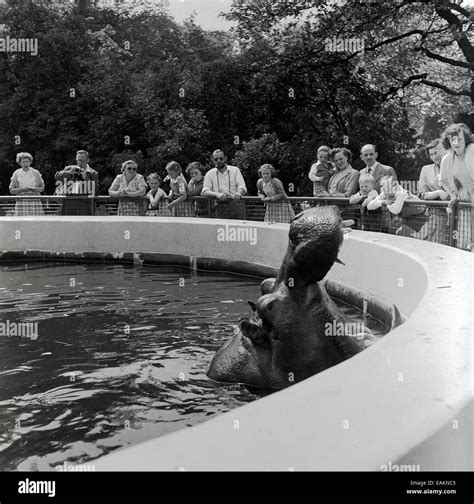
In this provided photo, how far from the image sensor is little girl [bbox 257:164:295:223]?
11.0 m

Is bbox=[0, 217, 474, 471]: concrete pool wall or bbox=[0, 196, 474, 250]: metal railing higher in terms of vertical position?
bbox=[0, 196, 474, 250]: metal railing

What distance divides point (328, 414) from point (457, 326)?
125 cm

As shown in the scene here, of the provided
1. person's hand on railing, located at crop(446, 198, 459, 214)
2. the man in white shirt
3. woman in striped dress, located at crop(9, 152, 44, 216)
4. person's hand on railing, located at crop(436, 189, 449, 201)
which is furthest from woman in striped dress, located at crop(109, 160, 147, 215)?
person's hand on railing, located at crop(446, 198, 459, 214)

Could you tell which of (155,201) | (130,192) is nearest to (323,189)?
(155,201)

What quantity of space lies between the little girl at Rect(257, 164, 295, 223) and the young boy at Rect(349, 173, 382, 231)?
178 centimetres

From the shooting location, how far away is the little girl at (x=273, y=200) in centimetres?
1099

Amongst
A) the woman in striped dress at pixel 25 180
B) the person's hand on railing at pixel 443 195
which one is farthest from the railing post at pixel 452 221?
the woman in striped dress at pixel 25 180

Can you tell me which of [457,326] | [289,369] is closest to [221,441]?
[457,326]

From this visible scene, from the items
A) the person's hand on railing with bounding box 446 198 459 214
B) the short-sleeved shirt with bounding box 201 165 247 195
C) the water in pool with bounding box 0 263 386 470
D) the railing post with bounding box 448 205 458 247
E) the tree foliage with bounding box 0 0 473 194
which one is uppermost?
the tree foliage with bounding box 0 0 473 194

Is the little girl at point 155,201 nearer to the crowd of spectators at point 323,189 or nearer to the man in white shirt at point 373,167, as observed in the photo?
the crowd of spectators at point 323,189

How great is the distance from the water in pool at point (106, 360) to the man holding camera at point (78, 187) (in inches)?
140

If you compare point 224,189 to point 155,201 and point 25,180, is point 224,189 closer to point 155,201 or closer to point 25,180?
point 155,201

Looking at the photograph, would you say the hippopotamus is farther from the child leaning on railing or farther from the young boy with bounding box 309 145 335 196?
the young boy with bounding box 309 145 335 196

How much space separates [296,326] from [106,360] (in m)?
1.98
